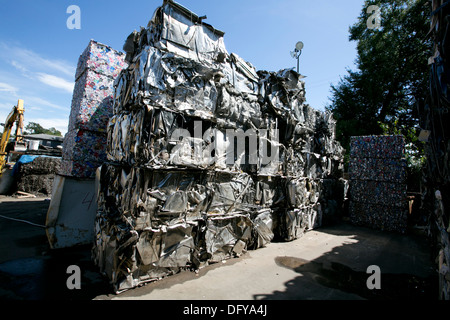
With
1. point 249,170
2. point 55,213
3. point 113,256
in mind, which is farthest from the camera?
point 249,170

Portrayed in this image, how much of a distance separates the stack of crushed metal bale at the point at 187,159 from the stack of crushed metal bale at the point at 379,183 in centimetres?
377

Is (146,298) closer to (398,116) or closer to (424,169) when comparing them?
(424,169)

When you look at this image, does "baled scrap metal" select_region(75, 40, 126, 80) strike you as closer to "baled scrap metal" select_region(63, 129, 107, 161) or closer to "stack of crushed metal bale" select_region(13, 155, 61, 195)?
"baled scrap metal" select_region(63, 129, 107, 161)

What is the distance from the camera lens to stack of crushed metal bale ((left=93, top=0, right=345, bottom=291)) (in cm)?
387

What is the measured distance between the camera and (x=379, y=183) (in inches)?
328

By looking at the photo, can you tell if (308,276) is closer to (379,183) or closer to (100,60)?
(379,183)

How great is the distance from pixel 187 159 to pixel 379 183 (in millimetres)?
7588

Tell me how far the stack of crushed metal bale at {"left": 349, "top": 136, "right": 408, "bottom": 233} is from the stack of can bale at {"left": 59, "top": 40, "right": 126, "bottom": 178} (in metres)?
8.93

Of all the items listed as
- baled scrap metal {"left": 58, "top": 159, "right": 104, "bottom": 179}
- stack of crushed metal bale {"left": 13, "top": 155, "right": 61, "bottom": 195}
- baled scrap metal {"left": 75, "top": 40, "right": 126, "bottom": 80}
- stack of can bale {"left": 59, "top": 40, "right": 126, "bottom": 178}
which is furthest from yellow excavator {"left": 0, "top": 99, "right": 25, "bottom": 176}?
baled scrap metal {"left": 58, "top": 159, "right": 104, "bottom": 179}

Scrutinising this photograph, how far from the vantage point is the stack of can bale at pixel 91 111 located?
5969 mm

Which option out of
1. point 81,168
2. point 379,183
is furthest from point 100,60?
point 379,183

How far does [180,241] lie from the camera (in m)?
4.23
